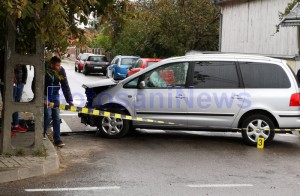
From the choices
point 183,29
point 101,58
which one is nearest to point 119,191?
point 183,29

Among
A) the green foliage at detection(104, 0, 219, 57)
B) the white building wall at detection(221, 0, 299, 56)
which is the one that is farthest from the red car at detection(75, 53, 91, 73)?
the white building wall at detection(221, 0, 299, 56)

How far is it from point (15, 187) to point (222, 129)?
15.6ft

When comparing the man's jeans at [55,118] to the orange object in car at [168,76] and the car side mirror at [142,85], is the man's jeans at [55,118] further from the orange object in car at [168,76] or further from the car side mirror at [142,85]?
the orange object in car at [168,76]

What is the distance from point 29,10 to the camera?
6.21 meters

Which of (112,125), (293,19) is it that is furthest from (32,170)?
(293,19)

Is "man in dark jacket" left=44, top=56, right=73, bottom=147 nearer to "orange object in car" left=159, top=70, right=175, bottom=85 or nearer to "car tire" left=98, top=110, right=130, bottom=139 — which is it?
"car tire" left=98, top=110, right=130, bottom=139

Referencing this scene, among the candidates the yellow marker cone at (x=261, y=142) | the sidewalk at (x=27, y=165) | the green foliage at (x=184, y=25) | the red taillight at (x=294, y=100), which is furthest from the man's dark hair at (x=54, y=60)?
the green foliage at (x=184, y=25)

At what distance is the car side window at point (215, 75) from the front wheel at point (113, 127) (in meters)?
1.66

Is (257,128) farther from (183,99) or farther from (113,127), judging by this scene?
(113,127)

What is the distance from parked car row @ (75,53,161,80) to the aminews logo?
15.1 metres

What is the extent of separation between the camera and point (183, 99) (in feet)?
32.6

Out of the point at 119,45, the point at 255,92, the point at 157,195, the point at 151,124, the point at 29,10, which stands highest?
the point at 119,45

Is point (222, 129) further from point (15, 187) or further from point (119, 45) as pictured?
point (119, 45)

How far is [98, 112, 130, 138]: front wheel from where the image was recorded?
10.2 m
